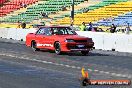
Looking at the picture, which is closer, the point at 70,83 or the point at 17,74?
the point at 70,83

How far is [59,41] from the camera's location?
25.0 m

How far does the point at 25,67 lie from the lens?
18156 millimetres

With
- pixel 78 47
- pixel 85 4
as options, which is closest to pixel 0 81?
pixel 78 47

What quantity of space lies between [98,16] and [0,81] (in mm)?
41513

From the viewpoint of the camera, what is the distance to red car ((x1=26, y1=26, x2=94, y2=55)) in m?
24.6

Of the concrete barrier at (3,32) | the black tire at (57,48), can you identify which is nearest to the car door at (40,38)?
the black tire at (57,48)

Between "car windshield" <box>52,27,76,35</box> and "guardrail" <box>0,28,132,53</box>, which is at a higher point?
"car windshield" <box>52,27,76,35</box>

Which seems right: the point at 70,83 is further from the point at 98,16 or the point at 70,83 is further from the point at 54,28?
the point at 98,16

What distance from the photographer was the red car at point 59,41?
2459 centimetres

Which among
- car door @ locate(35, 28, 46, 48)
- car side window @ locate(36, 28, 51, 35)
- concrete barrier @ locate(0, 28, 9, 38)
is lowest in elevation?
concrete barrier @ locate(0, 28, 9, 38)

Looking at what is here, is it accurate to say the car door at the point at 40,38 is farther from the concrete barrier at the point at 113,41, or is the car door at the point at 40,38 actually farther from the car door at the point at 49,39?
the concrete barrier at the point at 113,41

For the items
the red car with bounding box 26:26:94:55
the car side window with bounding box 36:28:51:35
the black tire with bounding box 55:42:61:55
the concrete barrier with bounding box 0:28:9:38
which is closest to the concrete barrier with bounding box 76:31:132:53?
the red car with bounding box 26:26:94:55

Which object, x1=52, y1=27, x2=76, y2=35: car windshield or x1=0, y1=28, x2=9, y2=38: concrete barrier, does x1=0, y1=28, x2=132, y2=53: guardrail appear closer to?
x1=52, y1=27, x2=76, y2=35: car windshield

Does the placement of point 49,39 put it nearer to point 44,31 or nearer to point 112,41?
point 44,31
